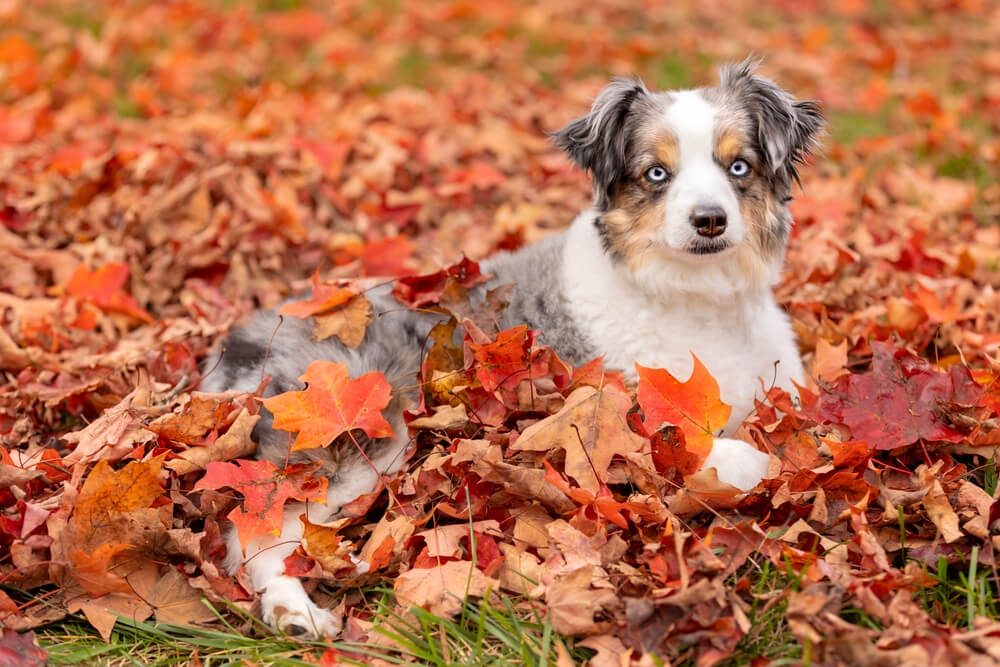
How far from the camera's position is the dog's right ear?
3.41 meters

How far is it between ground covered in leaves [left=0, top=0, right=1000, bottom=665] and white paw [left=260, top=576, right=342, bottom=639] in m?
0.06

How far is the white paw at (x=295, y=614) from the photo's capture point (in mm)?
2787

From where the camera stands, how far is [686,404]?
304 cm

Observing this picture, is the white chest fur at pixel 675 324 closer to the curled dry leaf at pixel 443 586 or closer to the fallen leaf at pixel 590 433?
the fallen leaf at pixel 590 433

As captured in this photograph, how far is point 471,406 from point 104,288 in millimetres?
2457

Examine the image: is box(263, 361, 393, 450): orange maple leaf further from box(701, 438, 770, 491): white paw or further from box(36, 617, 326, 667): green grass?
box(701, 438, 770, 491): white paw

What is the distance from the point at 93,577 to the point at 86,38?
7234mm

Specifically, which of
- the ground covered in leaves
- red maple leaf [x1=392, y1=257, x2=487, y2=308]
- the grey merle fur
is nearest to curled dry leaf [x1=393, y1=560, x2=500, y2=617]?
the ground covered in leaves

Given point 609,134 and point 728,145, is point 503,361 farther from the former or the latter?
point 728,145

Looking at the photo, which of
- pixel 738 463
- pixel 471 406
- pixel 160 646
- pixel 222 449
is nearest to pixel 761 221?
pixel 738 463

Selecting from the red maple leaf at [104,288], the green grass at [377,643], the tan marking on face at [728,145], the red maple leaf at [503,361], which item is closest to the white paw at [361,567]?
the green grass at [377,643]

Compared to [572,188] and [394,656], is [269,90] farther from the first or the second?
[394,656]

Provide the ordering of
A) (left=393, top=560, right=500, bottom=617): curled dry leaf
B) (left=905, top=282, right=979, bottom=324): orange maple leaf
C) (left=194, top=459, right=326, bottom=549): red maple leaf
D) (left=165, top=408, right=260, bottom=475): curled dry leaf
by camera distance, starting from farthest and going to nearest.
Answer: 1. (left=905, top=282, right=979, bottom=324): orange maple leaf
2. (left=165, top=408, right=260, bottom=475): curled dry leaf
3. (left=194, top=459, right=326, bottom=549): red maple leaf
4. (left=393, top=560, right=500, bottom=617): curled dry leaf

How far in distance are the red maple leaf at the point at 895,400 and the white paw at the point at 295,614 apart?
1.81 metres
